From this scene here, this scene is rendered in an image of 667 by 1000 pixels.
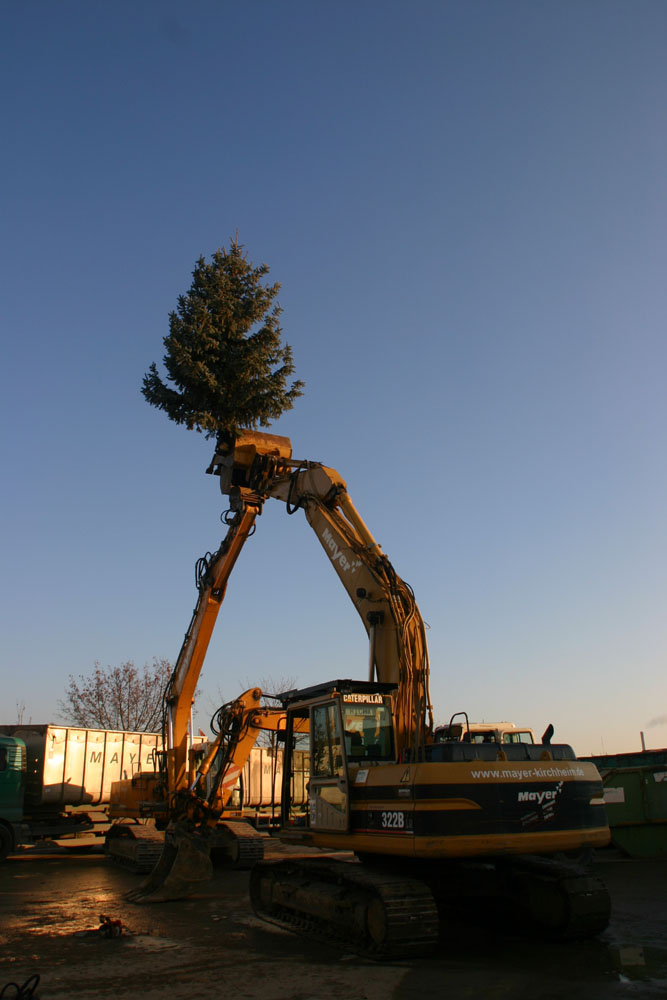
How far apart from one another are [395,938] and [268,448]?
33.4ft

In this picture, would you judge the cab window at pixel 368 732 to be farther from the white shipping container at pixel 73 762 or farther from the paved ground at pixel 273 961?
the white shipping container at pixel 73 762

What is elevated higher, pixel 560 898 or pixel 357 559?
pixel 357 559

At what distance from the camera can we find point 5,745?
19344 mm

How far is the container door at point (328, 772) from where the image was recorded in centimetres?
914

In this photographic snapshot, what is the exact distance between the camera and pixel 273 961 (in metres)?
8.34

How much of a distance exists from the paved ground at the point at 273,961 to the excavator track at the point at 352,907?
20cm

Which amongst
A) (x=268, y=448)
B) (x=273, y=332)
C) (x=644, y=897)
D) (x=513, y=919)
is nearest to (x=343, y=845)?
(x=513, y=919)

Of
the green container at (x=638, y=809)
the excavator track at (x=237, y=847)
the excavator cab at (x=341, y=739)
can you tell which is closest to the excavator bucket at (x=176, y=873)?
the excavator track at (x=237, y=847)

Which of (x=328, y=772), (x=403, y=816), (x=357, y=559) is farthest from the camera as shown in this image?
(x=357, y=559)

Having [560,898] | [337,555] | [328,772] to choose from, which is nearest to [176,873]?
[328,772]

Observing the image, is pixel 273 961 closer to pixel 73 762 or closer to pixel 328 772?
pixel 328 772

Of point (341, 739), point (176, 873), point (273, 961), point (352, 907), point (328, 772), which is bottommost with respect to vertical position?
point (273, 961)

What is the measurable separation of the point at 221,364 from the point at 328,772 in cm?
979

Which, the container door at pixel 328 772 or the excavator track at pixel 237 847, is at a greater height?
the container door at pixel 328 772
